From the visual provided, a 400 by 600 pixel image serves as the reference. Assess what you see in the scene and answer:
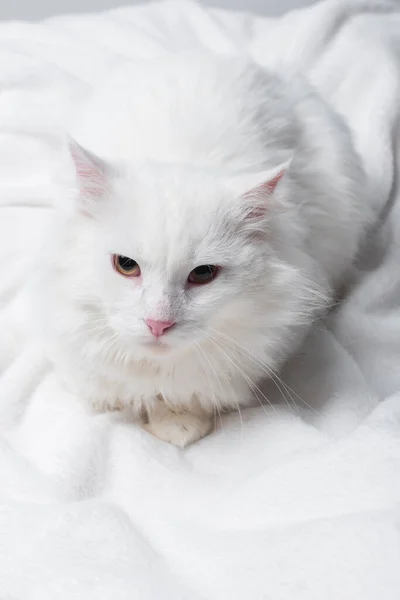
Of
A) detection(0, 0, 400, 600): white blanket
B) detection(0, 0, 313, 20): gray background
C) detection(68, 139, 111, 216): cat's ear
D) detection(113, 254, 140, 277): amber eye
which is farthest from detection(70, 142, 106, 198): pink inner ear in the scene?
detection(0, 0, 313, 20): gray background

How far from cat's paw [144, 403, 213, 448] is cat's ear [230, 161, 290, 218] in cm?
43

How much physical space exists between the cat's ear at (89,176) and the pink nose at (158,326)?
0.74 feet

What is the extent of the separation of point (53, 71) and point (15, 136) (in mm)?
229

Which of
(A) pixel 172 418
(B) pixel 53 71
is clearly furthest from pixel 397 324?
(B) pixel 53 71

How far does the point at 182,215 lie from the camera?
1.06 metres

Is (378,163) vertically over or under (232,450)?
over

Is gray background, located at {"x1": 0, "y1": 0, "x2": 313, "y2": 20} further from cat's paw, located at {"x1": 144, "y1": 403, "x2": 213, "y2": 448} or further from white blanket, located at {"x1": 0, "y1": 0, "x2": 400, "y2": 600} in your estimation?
cat's paw, located at {"x1": 144, "y1": 403, "x2": 213, "y2": 448}

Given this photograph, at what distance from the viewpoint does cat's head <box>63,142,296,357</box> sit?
Answer: 1040 mm

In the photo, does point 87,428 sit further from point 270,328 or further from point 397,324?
point 397,324

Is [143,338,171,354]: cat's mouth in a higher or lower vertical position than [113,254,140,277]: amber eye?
lower

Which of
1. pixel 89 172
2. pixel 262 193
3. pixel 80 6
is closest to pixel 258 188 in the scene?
pixel 262 193

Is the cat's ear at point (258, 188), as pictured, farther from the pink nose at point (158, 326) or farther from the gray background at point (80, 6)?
the gray background at point (80, 6)

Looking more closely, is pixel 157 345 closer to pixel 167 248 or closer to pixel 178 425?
pixel 167 248

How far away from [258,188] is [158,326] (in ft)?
0.90
